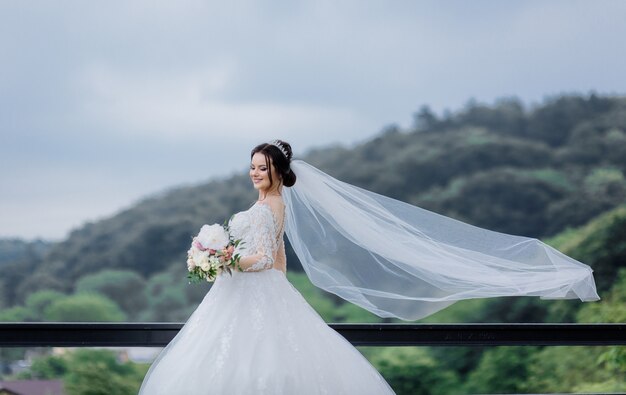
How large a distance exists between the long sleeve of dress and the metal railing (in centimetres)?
61

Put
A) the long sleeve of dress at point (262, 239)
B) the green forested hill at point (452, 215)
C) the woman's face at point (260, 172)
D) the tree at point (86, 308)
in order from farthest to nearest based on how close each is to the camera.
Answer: the tree at point (86, 308), the green forested hill at point (452, 215), the woman's face at point (260, 172), the long sleeve of dress at point (262, 239)

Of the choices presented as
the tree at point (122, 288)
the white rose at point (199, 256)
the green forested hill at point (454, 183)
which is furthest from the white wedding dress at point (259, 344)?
the tree at point (122, 288)

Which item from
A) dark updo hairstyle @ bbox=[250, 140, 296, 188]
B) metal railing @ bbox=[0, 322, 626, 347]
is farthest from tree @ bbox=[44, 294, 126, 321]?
dark updo hairstyle @ bbox=[250, 140, 296, 188]

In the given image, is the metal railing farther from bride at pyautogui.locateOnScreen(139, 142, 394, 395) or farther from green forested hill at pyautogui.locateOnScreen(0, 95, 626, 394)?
green forested hill at pyautogui.locateOnScreen(0, 95, 626, 394)

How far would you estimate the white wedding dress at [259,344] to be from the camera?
11.8 feet

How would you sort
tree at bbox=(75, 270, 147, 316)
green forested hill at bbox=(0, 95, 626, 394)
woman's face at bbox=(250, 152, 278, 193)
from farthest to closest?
tree at bbox=(75, 270, 147, 316) < green forested hill at bbox=(0, 95, 626, 394) < woman's face at bbox=(250, 152, 278, 193)

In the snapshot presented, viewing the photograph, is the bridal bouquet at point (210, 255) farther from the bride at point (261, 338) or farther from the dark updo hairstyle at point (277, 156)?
the dark updo hairstyle at point (277, 156)

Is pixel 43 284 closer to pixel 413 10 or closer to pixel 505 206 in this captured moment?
pixel 505 206

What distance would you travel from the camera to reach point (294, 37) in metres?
30.6

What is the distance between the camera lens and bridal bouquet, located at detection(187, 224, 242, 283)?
3.76 m

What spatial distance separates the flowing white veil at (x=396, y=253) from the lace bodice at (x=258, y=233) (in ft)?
1.29

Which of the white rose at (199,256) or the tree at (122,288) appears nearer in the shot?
the white rose at (199,256)

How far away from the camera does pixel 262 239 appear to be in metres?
3.96

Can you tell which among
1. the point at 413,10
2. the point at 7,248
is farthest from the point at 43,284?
the point at 413,10
